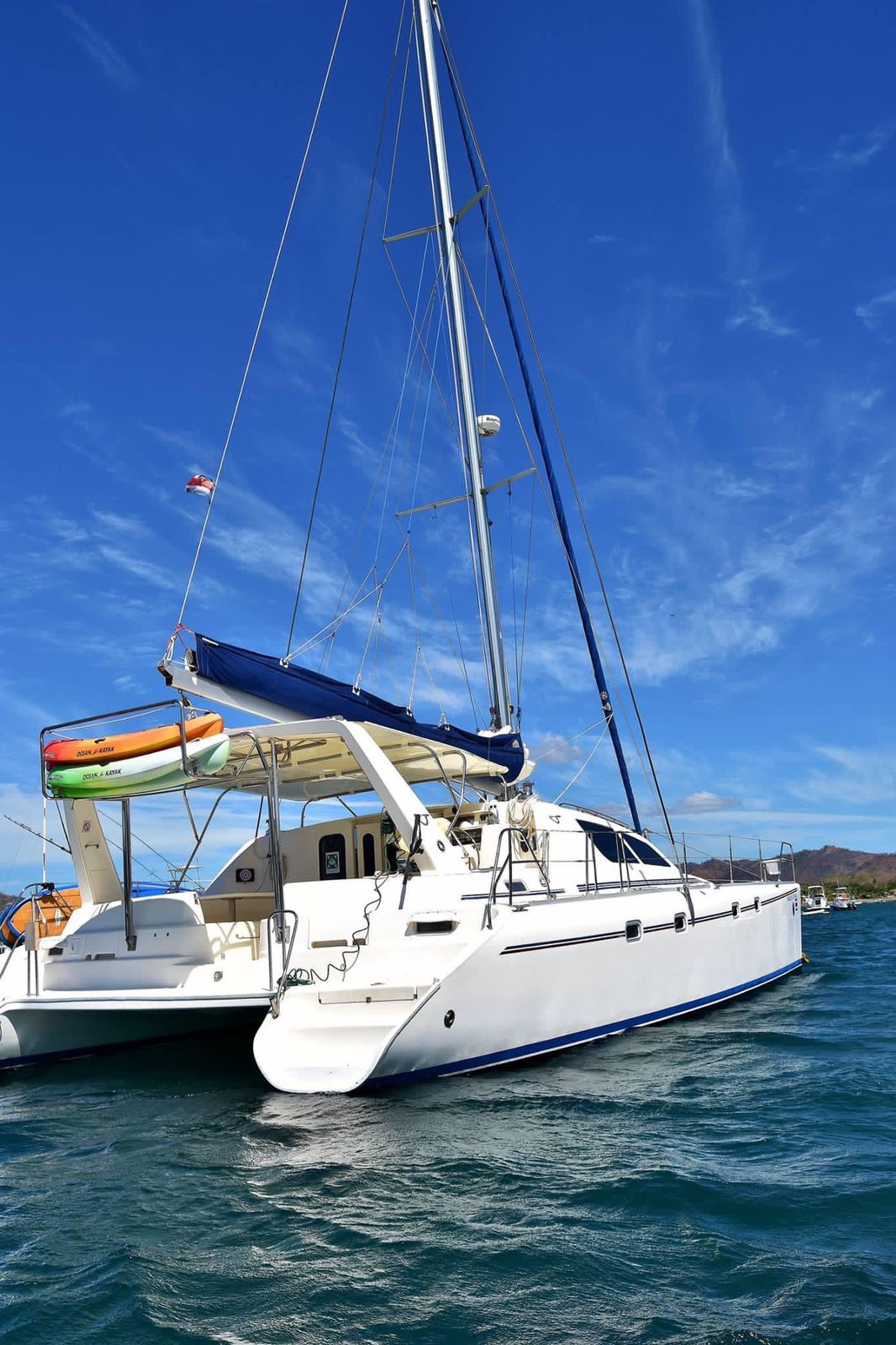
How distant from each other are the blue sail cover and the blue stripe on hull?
3.57 metres

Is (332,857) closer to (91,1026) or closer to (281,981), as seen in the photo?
(91,1026)


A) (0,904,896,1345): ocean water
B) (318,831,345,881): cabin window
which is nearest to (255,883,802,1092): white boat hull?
(0,904,896,1345): ocean water

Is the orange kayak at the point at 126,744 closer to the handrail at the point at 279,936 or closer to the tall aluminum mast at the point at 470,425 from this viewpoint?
the handrail at the point at 279,936

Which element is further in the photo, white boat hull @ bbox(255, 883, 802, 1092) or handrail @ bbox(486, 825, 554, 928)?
handrail @ bbox(486, 825, 554, 928)

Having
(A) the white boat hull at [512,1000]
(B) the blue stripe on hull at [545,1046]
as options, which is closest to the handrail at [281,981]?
(A) the white boat hull at [512,1000]

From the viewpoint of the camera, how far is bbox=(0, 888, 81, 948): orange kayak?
1077cm

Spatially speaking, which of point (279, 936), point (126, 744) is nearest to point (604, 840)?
point (279, 936)

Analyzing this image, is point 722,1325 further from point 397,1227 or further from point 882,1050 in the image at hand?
point 882,1050

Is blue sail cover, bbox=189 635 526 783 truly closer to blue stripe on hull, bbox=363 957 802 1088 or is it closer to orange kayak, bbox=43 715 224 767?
orange kayak, bbox=43 715 224 767

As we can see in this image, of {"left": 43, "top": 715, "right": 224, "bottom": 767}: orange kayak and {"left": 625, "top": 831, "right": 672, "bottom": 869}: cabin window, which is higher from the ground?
{"left": 43, "top": 715, "right": 224, "bottom": 767}: orange kayak

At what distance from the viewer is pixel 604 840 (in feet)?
40.0

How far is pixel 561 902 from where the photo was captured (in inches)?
359

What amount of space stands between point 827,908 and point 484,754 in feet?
220

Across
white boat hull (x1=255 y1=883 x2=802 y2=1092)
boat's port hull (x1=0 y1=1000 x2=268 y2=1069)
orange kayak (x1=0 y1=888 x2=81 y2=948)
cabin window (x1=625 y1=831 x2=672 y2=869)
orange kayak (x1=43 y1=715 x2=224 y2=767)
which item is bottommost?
boat's port hull (x1=0 y1=1000 x2=268 y2=1069)
